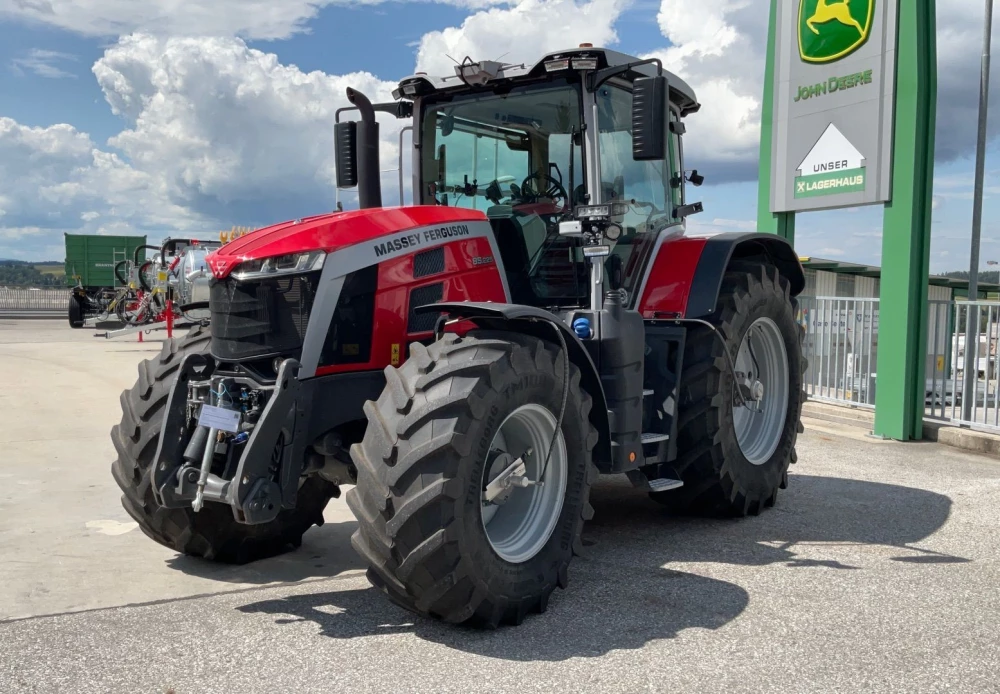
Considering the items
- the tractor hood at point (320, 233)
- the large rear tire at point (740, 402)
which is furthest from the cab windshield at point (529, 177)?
the large rear tire at point (740, 402)

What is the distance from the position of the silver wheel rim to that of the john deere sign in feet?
12.3

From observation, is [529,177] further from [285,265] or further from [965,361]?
[965,361]

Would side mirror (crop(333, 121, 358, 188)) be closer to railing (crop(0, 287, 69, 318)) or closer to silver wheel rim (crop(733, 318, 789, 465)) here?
silver wheel rim (crop(733, 318, 789, 465))

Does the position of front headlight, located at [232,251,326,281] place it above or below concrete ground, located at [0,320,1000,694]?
above

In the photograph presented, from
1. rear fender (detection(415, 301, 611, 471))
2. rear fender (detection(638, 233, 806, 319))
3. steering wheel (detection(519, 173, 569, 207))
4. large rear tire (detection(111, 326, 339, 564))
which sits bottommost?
large rear tire (detection(111, 326, 339, 564))

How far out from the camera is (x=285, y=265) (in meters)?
4.14

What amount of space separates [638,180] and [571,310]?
1.04m

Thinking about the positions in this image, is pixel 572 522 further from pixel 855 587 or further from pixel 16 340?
pixel 16 340

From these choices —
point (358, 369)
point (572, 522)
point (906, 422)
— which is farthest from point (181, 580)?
point (906, 422)

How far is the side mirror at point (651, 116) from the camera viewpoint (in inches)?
176

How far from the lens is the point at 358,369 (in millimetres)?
4277

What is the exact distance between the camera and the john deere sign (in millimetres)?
9180

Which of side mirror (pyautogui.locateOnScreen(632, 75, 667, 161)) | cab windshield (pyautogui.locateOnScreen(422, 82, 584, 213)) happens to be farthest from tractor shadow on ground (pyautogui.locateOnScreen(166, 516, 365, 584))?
side mirror (pyautogui.locateOnScreen(632, 75, 667, 161))

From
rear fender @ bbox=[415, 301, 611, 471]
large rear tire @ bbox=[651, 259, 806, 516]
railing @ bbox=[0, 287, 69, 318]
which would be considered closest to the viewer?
rear fender @ bbox=[415, 301, 611, 471]
